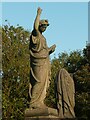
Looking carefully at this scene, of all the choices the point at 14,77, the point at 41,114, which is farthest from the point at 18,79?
the point at 41,114

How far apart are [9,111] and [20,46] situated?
5.98 metres

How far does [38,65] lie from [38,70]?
0.17 metres

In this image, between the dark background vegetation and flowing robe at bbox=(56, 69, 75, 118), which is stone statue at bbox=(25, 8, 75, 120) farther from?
the dark background vegetation

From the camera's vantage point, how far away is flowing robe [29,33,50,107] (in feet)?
44.0

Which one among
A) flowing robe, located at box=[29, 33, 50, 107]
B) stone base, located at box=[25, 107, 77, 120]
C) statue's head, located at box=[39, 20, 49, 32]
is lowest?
stone base, located at box=[25, 107, 77, 120]

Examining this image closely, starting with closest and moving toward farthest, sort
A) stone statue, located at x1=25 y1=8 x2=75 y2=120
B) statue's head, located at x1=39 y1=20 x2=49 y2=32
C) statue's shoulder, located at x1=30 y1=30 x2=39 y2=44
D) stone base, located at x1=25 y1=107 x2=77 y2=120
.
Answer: stone base, located at x1=25 y1=107 x2=77 y2=120
stone statue, located at x1=25 y1=8 x2=75 y2=120
statue's shoulder, located at x1=30 y1=30 x2=39 y2=44
statue's head, located at x1=39 y1=20 x2=49 y2=32

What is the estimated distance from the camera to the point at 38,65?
13625 millimetres

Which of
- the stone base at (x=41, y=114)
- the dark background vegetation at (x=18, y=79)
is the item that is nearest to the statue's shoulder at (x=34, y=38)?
the stone base at (x=41, y=114)

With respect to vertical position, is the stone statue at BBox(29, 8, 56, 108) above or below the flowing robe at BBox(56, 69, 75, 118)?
above

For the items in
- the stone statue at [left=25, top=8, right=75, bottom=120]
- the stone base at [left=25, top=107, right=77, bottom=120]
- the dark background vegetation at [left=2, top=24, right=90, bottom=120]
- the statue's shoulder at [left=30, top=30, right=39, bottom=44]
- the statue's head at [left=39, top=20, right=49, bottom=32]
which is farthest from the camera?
the dark background vegetation at [left=2, top=24, right=90, bottom=120]

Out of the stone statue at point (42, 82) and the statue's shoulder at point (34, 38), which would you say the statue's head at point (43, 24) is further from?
the statue's shoulder at point (34, 38)

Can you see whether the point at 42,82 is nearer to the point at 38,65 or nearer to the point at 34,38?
the point at 38,65

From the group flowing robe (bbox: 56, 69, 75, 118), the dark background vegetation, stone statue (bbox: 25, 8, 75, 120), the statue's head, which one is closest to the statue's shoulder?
stone statue (bbox: 25, 8, 75, 120)

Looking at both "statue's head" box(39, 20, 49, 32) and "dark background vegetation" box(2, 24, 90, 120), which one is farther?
"dark background vegetation" box(2, 24, 90, 120)
